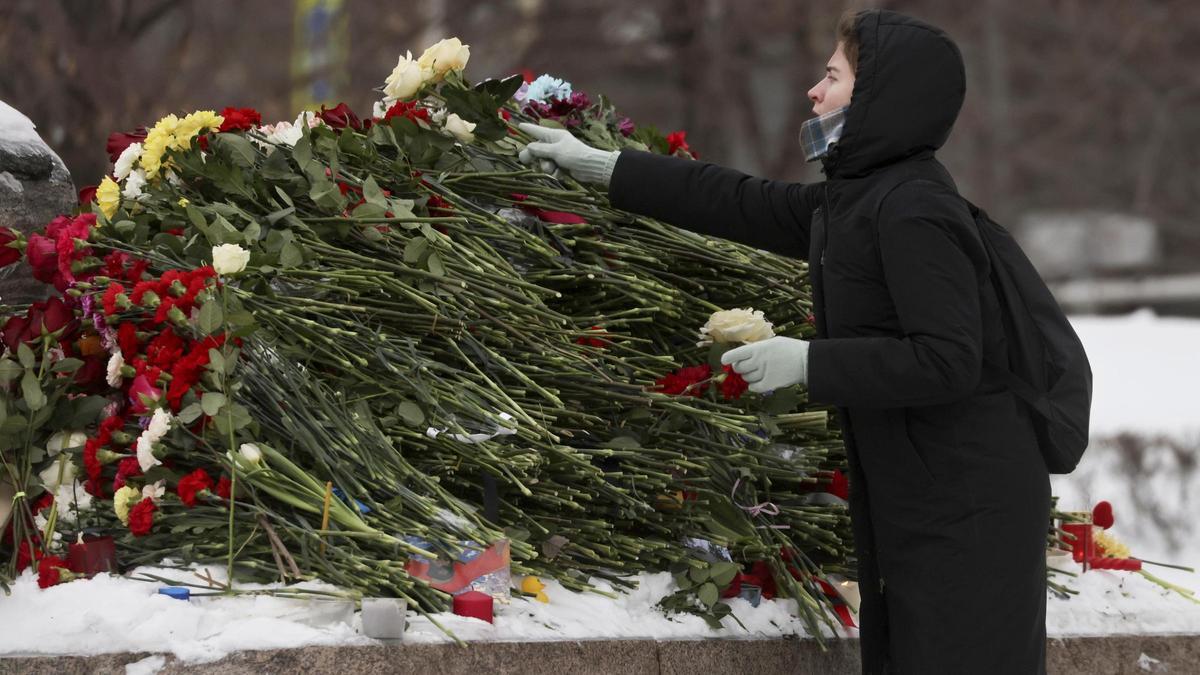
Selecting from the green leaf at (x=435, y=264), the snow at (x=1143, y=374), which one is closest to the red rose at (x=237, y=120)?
the green leaf at (x=435, y=264)

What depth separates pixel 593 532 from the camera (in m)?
3.06

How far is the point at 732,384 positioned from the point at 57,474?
4.73 ft

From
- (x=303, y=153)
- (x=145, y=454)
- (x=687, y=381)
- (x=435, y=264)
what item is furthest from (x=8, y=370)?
(x=687, y=381)

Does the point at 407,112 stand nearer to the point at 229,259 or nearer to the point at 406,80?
the point at 406,80

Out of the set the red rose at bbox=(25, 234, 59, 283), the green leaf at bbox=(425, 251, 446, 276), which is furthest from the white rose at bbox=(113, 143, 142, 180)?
the green leaf at bbox=(425, 251, 446, 276)

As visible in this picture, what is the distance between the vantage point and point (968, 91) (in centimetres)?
1417

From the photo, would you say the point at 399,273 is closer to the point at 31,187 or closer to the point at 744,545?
the point at 744,545

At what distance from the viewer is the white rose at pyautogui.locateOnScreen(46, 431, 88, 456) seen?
2977 millimetres

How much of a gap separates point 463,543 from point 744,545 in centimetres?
70

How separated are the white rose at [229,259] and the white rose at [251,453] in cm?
35

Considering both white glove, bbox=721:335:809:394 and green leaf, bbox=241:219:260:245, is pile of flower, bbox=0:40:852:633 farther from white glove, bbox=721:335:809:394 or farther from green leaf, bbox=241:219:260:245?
white glove, bbox=721:335:809:394

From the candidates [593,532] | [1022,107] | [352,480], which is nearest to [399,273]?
[352,480]

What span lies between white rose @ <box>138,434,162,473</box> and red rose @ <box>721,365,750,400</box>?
1208mm

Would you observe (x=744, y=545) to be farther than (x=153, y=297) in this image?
Yes
